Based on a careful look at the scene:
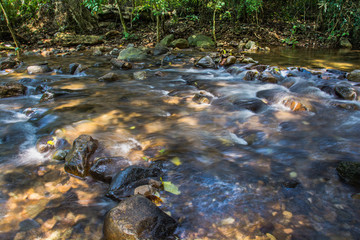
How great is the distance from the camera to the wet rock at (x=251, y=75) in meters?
6.24

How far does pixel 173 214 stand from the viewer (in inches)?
74.7

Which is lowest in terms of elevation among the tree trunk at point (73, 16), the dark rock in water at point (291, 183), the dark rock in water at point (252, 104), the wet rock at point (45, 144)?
the dark rock in water at point (252, 104)

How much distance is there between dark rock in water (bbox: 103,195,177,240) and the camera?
159 cm

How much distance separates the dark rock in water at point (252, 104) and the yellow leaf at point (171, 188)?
251 cm

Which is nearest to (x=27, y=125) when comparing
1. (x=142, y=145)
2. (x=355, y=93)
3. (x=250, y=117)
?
(x=142, y=145)

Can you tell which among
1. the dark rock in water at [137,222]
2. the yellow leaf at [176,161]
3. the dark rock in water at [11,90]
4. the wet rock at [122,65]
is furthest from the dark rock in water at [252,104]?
the dark rock in water at [11,90]

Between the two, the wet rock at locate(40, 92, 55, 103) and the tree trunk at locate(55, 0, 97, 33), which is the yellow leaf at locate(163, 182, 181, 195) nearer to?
the wet rock at locate(40, 92, 55, 103)

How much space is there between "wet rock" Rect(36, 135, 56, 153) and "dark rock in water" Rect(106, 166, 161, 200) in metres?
1.13

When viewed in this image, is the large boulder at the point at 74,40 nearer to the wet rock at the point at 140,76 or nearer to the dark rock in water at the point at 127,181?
the wet rock at the point at 140,76

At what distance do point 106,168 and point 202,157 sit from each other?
107cm

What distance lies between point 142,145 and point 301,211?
6.10 ft

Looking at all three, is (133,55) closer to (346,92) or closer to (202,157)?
(346,92)

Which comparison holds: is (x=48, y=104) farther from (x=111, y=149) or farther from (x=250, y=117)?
(x=250, y=117)

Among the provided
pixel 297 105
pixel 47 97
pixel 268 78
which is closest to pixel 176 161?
pixel 297 105
